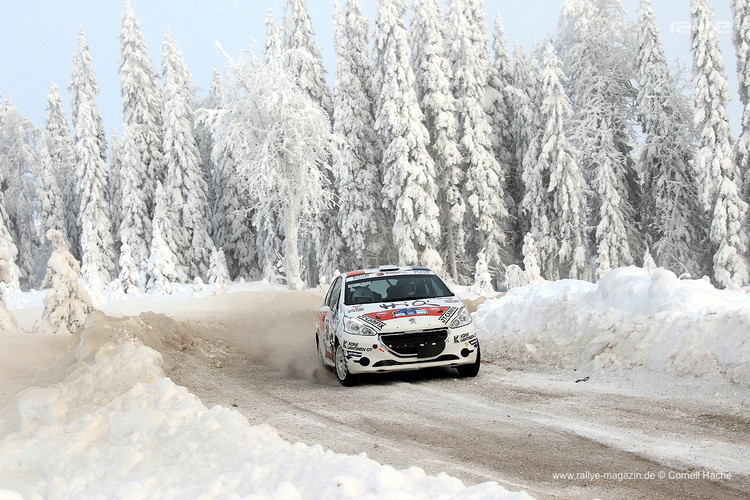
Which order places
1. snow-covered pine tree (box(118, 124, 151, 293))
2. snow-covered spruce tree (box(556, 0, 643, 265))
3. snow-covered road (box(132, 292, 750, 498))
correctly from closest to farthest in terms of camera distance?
snow-covered road (box(132, 292, 750, 498)) < snow-covered spruce tree (box(556, 0, 643, 265)) < snow-covered pine tree (box(118, 124, 151, 293))

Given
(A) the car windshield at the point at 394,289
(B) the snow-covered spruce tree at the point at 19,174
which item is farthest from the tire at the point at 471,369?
(B) the snow-covered spruce tree at the point at 19,174

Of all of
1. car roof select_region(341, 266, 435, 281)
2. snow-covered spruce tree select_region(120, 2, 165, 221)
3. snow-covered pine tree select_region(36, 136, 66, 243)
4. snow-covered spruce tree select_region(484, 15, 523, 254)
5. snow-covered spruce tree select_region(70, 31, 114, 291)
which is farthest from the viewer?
snow-covered pine tree select_region(36, 136, 66, 243)

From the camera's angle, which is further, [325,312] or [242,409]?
[325,312]

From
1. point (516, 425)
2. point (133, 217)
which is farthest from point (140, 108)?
point (516, 425)

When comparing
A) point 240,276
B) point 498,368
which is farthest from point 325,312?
point 240,276

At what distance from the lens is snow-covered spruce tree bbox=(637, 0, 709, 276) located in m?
36.6

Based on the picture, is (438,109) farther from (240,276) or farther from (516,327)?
(516,327)

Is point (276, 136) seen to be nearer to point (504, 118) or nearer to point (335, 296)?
point (504, 118)

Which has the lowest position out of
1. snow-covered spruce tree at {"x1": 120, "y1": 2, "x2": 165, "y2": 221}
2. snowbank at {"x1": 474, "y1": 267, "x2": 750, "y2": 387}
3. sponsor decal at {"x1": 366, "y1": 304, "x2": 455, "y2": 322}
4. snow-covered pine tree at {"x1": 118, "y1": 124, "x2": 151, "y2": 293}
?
snowbank at {"x1": 474, "y1": 267, "x2": 750, "y2": 387}

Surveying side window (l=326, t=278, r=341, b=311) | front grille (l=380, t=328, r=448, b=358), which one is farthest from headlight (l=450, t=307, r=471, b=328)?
side window (l=326, t=278, r=341, b=311)

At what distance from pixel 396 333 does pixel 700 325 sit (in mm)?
3923

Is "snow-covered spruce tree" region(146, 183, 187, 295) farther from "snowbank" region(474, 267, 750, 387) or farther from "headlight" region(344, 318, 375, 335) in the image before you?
"headlight" region(344, 318, 375, 335)

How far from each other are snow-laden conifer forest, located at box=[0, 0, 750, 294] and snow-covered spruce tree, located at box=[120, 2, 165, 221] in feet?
0.43

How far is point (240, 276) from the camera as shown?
51375mm
